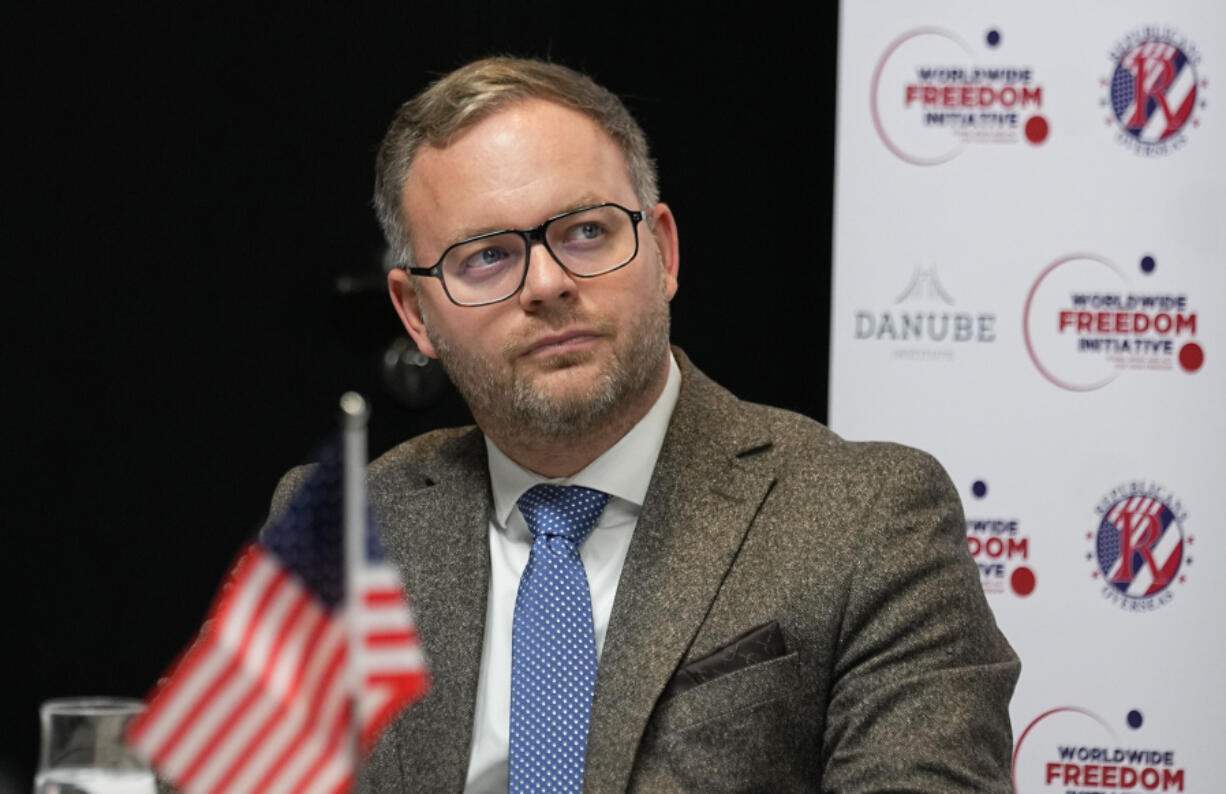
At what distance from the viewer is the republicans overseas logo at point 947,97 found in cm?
392

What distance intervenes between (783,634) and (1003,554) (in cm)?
167

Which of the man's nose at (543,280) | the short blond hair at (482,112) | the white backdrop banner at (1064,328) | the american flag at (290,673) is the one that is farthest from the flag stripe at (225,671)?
the white backdrop banner at (1064,328)

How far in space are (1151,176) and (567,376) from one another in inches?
76.6

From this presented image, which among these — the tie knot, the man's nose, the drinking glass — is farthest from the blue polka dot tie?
the drinking glass

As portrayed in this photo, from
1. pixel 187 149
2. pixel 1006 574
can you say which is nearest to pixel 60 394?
pixel 187 149

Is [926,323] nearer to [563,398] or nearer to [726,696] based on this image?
[563,398]

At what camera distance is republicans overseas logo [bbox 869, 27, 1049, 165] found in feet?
12.8

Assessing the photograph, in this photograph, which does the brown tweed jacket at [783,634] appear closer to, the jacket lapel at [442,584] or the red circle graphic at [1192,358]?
the jacket lapel at [442,584]

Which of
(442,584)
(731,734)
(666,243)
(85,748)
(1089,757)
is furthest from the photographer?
(1089,757)

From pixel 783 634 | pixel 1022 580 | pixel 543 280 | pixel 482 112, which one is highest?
pixel 482 112

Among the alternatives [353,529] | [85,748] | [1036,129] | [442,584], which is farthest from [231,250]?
[353,529]

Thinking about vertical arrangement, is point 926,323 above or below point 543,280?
below

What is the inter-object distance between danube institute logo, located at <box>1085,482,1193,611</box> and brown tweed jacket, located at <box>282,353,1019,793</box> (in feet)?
4.98

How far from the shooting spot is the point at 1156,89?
3.87 metres
